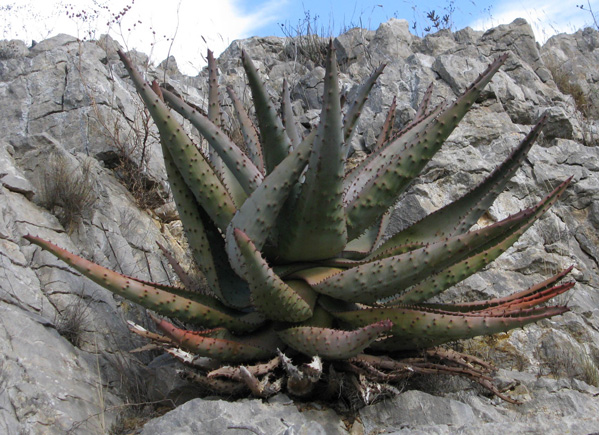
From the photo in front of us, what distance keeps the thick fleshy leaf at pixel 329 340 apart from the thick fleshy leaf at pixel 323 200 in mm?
385

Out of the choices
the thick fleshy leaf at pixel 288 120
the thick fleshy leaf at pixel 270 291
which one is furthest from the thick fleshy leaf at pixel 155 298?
the thick fleshy leaf at pixel 288 120

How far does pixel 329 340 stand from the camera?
2.25 meters

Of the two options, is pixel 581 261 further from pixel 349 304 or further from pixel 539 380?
pixel 349 304

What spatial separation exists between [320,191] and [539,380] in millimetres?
1482

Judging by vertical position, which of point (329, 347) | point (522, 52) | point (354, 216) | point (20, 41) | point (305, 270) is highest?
point (522, 52)

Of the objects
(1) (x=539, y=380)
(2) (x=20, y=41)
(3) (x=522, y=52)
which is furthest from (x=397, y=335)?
(2) (x=20, y=41)

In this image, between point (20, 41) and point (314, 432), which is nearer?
point (314, 432)

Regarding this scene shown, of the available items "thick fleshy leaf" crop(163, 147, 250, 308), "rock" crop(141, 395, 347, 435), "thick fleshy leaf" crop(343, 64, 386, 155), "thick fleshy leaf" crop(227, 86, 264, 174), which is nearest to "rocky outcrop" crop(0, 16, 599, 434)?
"rock" crop(141, 395, 347, 435)

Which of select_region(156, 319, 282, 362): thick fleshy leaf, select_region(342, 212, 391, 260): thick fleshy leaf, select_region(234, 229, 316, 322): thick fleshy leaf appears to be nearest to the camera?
select_region(234, 229, 316, 322): thick fleshy leaf

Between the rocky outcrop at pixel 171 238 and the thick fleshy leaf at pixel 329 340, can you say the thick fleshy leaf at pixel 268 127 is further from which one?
the rocky outcrop at pixel 171 238

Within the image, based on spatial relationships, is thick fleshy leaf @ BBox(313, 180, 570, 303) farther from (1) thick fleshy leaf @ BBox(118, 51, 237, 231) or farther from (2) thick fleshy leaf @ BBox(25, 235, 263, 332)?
(1) thick fleshy leaf @ BBox(118, 51, 237, 231)

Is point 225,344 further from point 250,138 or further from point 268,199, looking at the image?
point 250,138

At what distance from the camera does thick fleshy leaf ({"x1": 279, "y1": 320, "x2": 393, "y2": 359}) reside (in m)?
2.12

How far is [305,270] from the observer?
2639 mm
